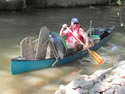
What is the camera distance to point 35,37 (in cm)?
1052

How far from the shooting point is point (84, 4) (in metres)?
21.1

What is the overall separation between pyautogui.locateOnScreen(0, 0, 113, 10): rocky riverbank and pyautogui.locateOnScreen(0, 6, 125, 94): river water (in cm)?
110

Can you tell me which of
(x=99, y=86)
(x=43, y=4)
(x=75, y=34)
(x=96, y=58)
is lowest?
(x=96, y=58)

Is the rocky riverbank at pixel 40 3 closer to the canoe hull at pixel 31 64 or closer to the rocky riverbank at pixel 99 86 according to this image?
the canoe hull at pixel 31 64

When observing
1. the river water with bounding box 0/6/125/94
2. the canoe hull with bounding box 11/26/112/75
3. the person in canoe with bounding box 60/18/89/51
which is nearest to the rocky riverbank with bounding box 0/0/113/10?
the river water with bounding box 0/6/125/94

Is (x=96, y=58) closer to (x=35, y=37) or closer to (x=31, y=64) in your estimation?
(x=31, y=64)

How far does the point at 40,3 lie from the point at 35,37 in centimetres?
933

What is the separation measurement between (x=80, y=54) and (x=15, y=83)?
281 centimetres

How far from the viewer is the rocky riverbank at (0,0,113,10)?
17.1m

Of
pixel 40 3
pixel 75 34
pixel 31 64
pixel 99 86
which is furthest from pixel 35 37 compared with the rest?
pixel 40 3

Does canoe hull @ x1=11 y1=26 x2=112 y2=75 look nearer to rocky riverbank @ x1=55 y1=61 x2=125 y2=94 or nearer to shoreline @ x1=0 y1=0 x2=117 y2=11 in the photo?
rocky riverbank @ x1=55 y1=61 x2=125 y2=94

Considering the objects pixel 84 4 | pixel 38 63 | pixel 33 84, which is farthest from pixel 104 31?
pixel 84 4

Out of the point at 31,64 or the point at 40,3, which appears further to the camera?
the point at 40,3

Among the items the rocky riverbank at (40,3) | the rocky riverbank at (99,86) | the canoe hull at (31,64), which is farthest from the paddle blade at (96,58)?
the rocky riverbank at (40,3)
